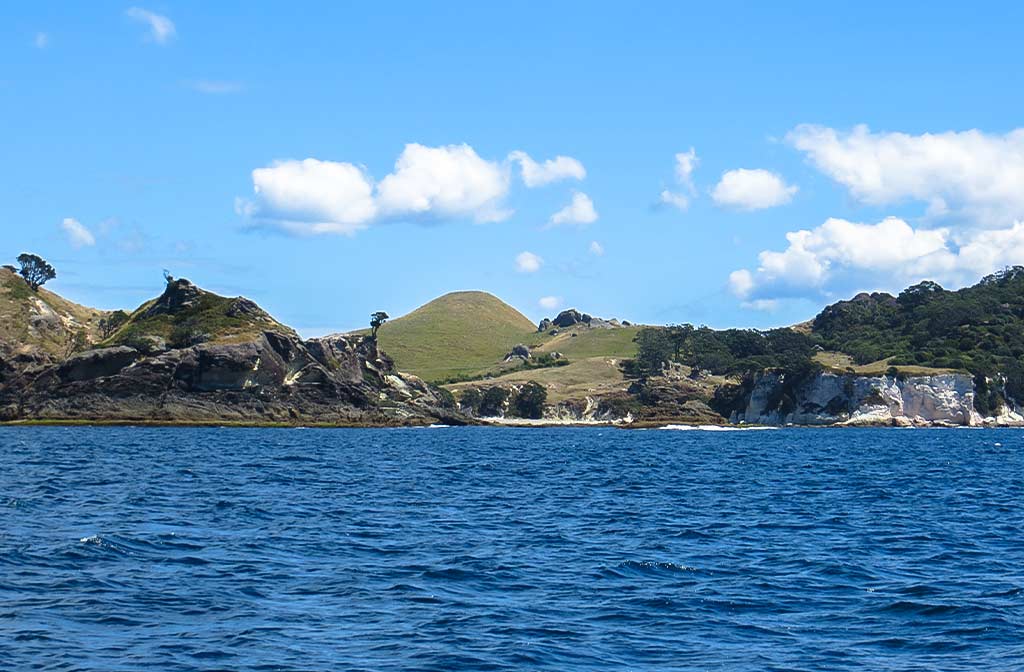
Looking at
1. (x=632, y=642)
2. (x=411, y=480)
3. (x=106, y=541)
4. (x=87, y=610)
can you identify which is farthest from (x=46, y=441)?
(x=632, y=642)

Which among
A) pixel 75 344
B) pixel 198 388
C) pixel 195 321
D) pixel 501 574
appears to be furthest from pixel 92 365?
pixel 501 574

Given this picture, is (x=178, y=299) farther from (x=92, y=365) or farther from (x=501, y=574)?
(x=501, y=574)

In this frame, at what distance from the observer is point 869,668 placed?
2102 cm

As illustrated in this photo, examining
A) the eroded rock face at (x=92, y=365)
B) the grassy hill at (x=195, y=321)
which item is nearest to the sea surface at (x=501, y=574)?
the eroded rock face at (x=92, y=365)

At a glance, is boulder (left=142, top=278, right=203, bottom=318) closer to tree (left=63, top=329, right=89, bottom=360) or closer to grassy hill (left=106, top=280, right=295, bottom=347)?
grassy hill (left=106, top=280, right=295, bottom=347)

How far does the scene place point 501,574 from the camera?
3034 centimetres

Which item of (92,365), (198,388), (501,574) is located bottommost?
(501,574)

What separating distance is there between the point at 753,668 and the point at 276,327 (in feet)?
573

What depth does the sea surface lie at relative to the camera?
72.1ft

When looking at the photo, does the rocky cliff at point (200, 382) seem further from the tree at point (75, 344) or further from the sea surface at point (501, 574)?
the sea surface at point (501, 574)

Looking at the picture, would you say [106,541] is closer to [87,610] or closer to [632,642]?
[87,610]

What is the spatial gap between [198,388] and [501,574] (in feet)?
465

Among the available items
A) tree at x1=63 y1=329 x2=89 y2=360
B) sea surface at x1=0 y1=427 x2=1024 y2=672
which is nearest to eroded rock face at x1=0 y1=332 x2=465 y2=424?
tree at x1=63 y1=329 x2=89 y2=360

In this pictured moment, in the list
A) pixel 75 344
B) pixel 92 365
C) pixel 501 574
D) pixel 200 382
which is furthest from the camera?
pixel 75 344
